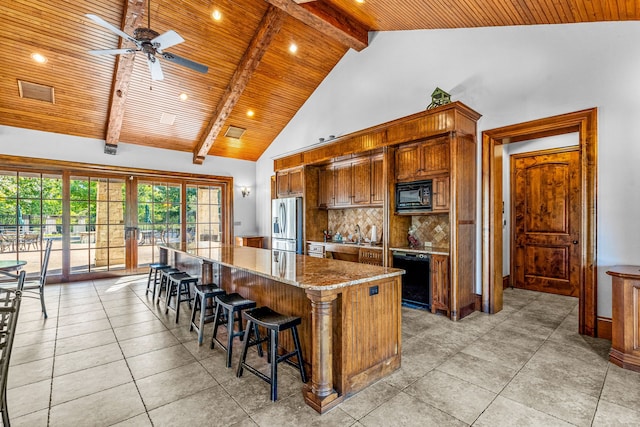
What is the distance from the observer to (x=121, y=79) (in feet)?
16.9

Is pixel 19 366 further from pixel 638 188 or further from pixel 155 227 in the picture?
pixel 638 188

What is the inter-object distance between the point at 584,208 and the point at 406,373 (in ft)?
8.76

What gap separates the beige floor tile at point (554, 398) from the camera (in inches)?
79.3

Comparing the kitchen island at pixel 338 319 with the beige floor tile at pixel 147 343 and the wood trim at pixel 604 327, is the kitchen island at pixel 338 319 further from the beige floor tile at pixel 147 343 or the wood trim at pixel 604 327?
the wood trim at pixel 604 327

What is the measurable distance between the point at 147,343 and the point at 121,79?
170 inches

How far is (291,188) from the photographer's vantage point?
661 cm

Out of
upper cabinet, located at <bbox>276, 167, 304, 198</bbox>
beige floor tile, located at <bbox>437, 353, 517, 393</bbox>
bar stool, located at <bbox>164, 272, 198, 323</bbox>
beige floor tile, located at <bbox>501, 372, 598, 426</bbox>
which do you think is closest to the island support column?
beige floor tile, located at <bbox>437, 353, 517, 393</bbox>

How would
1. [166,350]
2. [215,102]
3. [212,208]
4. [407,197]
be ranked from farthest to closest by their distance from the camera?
[212,208], [215,102], [407,197], [166,350]

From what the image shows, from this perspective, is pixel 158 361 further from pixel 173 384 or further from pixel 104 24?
pixel 104 24

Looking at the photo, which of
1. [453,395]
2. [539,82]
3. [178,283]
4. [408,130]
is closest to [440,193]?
[408,130]

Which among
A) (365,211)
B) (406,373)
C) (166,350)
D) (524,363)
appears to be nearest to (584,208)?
(524,363)

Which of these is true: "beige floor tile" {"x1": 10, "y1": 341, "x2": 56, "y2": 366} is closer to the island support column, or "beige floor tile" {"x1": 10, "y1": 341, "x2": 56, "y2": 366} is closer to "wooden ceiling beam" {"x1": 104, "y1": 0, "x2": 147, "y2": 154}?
the island support column

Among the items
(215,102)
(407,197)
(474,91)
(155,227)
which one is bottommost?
(155,227)

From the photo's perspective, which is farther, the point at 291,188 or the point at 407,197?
the point at 291,188
